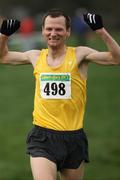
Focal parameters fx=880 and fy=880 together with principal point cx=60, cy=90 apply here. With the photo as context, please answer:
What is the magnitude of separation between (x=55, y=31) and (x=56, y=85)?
558 millimetres

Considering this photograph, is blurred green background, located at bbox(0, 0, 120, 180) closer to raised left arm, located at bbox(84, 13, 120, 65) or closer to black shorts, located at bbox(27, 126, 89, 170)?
black shorts, located at bbox(27, 126, 89, 170)

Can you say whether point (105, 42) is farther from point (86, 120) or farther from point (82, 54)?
point (86, 120)

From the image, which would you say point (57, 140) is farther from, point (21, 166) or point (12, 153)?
point (12, 153)

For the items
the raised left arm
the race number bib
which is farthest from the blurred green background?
the raised left arm

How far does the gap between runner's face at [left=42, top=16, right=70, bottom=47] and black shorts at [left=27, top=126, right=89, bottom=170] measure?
0.91m

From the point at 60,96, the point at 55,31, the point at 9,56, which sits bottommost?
the point at 60,96

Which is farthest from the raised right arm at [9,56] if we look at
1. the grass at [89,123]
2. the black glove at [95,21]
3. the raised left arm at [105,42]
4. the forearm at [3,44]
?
the grass at [89,123]

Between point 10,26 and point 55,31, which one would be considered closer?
point 55,31

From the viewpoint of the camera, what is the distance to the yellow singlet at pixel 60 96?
9.05m

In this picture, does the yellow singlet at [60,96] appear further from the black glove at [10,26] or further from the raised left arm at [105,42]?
the black glove at [10,26]

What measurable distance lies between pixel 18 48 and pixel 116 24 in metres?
33.6

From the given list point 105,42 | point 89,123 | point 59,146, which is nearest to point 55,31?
point 105,42

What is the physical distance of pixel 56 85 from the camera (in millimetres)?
9109

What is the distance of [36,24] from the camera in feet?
206
